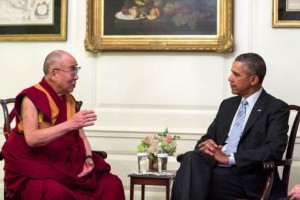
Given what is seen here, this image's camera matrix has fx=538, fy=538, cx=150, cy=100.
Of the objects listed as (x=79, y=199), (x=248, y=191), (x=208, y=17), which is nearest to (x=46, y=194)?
(x=79, y=199)

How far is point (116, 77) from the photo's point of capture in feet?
15.7

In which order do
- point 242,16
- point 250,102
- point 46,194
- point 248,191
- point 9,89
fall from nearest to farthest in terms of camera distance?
point 46,194
point 248,191
point 250,102
point 242,16
point 9,89

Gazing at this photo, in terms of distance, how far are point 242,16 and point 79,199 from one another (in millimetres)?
2194

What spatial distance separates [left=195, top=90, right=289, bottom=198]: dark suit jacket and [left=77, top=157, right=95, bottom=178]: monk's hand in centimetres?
85

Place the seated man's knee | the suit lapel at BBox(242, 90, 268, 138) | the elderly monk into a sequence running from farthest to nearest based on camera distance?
the suit lapel at BBox(242, 90, 268, 138) < the elderly monk < the seated man's knee

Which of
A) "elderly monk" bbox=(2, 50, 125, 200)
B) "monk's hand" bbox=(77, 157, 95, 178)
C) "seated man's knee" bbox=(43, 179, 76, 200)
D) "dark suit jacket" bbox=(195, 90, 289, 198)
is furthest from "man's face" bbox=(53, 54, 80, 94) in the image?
"dark suit jacket" bbox=(195, 90, 289, 198)

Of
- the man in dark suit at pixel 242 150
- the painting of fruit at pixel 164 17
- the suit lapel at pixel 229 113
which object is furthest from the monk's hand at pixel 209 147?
the painting of fruit at pixel 164 17

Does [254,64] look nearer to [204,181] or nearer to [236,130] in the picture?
[236,130]

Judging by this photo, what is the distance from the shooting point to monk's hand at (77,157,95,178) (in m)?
3.52

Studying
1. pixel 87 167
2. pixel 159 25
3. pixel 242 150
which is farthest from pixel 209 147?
pixel 159 25

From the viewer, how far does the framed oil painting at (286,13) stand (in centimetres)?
447

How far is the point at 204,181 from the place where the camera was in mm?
3369

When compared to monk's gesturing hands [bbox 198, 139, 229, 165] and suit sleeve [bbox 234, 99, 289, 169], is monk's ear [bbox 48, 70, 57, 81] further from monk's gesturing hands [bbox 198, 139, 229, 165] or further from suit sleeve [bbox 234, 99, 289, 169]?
suit sleeve [bbox 234, 99, 289, 169]

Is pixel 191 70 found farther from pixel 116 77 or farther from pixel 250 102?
pixel 250 102
